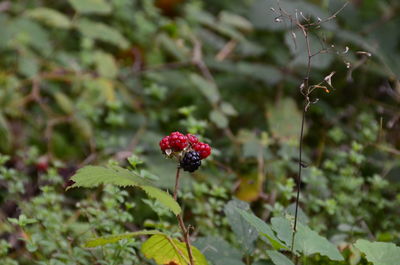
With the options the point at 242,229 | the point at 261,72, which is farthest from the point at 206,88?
the point at 242,229

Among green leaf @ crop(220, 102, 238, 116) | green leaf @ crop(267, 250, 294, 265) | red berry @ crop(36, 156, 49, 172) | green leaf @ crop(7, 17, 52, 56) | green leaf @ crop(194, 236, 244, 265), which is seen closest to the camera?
green leaf @ crop(267, 250, 294, 265)

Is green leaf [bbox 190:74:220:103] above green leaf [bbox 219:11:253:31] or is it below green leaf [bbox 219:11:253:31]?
below

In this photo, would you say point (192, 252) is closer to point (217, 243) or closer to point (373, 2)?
point (217, 243)

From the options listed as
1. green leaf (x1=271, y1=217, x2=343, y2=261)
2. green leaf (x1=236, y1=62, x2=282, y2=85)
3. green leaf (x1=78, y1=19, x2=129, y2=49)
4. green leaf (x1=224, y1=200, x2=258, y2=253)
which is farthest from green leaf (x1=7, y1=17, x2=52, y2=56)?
green leaf (x1=271, y1=217, x2=343, y2=261)

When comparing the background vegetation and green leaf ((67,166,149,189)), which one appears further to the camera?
the background vegetation

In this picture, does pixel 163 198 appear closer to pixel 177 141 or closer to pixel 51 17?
pixel 177 141

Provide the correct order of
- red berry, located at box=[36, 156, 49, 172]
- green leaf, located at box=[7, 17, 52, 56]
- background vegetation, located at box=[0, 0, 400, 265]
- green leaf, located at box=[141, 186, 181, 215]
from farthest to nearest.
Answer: green leaf, located at box=[7, 17, 52, 56] < red berry, located at box=[36, 156, 49, 172] < background vegetation, located at box=[0, 0, 400, 265] < green leaf, located at box=[141, 186, 181, 215]

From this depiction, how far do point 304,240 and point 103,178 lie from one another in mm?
523

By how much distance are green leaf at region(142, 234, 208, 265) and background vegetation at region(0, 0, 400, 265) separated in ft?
1.74

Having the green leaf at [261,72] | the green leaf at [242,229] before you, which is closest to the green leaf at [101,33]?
the green leaf at [261,72]

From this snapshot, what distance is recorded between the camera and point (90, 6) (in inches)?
116

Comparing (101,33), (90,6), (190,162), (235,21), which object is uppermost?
(235,21)

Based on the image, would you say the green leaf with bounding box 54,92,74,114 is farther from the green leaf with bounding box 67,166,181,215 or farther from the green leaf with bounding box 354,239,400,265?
the green leaf with bounding box 354,239,400,265

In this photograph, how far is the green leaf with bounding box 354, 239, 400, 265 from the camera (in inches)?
52.7
